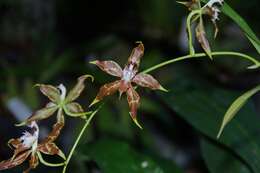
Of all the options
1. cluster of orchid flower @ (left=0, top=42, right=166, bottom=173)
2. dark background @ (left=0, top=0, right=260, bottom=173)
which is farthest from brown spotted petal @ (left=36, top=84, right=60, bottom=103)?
dark background @ (left=0, top=0, right=260, bottom=173)

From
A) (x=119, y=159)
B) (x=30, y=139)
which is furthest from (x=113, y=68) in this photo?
(x=119, y=159)

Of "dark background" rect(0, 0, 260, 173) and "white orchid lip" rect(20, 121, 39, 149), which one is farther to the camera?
"dark background" rect(0, 0, 260, 173)

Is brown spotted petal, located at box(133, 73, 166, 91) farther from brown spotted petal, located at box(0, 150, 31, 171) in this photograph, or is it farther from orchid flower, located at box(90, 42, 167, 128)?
brown spotted petal, located at box(0, 150, 31, 171)

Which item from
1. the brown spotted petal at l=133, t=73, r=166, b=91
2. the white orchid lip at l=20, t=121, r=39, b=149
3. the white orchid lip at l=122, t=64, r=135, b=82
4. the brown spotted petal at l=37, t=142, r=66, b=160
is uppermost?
the white orchid lip at l=122, t=64, r=135, b=82

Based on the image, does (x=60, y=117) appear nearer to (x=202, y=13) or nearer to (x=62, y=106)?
(x=62, y=106)

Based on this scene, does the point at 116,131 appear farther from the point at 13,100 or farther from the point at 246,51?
the point at 246,51
